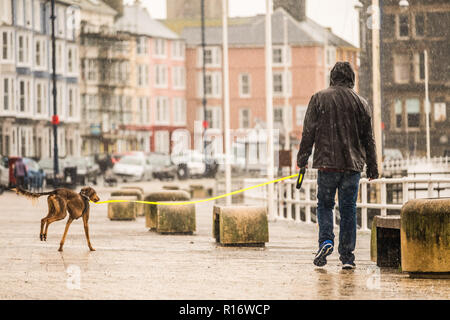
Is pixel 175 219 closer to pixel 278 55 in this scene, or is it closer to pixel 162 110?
pixel 162 110

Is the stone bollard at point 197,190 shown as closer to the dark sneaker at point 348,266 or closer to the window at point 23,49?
the dark sneaker at point 348,266

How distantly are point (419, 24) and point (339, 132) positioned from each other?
80.4 meters

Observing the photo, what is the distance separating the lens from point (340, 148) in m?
A: 11.8

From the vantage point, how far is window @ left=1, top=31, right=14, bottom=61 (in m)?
73.5

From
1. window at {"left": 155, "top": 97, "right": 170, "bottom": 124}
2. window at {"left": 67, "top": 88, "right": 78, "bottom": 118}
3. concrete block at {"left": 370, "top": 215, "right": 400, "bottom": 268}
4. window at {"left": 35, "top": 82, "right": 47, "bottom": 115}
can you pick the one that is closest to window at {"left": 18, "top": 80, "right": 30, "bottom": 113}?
window at {"left": 35, "top": 82, "right": 47, "bottom": 115}

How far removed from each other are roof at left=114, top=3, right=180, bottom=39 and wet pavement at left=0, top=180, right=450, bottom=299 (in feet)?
276

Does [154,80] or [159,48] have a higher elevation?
[159,48]

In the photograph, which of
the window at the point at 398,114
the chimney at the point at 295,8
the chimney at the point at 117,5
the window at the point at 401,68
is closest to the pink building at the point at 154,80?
the chimney at the point at 117,5

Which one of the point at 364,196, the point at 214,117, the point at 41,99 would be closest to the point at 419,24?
the point at 214,117

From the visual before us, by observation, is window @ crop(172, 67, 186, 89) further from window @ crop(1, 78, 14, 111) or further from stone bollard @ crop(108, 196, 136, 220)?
stone bollard @ crop(108, 196, 136, 220)

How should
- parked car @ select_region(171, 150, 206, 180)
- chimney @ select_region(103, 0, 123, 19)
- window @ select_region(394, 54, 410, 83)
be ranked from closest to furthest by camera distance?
parked car @ select_region(171, 150, 206, 180)
window @ select_region(394, 54, 410, 83)
chimney @ select_region(103, 0, 123, 19)

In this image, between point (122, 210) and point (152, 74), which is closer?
point (122, 210)

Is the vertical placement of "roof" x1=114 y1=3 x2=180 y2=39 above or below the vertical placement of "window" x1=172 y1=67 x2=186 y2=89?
above
